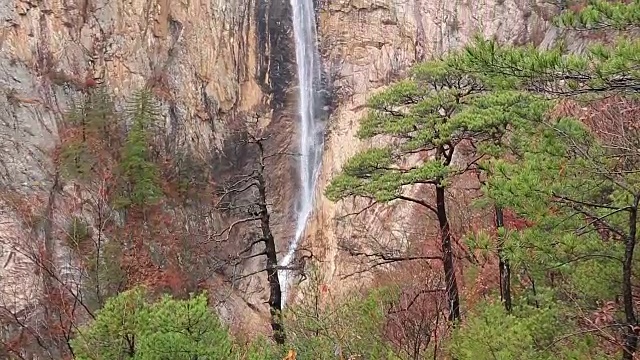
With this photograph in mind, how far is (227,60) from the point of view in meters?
24.8

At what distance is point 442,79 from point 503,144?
1.44 metres

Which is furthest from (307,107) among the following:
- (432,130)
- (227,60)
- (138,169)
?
(432,130)

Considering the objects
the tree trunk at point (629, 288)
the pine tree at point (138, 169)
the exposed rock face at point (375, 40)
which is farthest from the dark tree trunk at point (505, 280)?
the pine tree at point (138, 169)

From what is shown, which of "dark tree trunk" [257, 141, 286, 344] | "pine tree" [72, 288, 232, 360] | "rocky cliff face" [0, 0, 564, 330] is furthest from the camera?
"rocky cliff face" [0, 0, 564, 330]

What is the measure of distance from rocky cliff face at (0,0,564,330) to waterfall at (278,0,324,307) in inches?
15.0

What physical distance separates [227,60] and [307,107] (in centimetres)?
Result: 390

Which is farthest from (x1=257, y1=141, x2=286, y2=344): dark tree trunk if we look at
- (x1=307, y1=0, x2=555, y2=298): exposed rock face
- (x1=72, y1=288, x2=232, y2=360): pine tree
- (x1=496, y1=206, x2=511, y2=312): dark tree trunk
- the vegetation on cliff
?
(x1=307, y1=0, x2=555, y2=298): exposed rock face

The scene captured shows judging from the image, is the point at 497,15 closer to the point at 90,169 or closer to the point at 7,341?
the point at 90,169

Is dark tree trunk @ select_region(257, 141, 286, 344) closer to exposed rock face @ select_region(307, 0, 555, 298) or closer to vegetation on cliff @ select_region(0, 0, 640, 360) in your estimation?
vegetation on cliff @ select_region(0, 0, 640, 360)

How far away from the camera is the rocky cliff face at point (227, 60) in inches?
849

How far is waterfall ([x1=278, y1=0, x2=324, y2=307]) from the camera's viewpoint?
23.7 m

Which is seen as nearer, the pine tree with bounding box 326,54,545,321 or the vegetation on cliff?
the vegetation on cliff

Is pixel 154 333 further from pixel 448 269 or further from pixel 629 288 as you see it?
pixel 629 288

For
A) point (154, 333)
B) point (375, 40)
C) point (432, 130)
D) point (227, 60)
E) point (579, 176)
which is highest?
point (375, 40)
